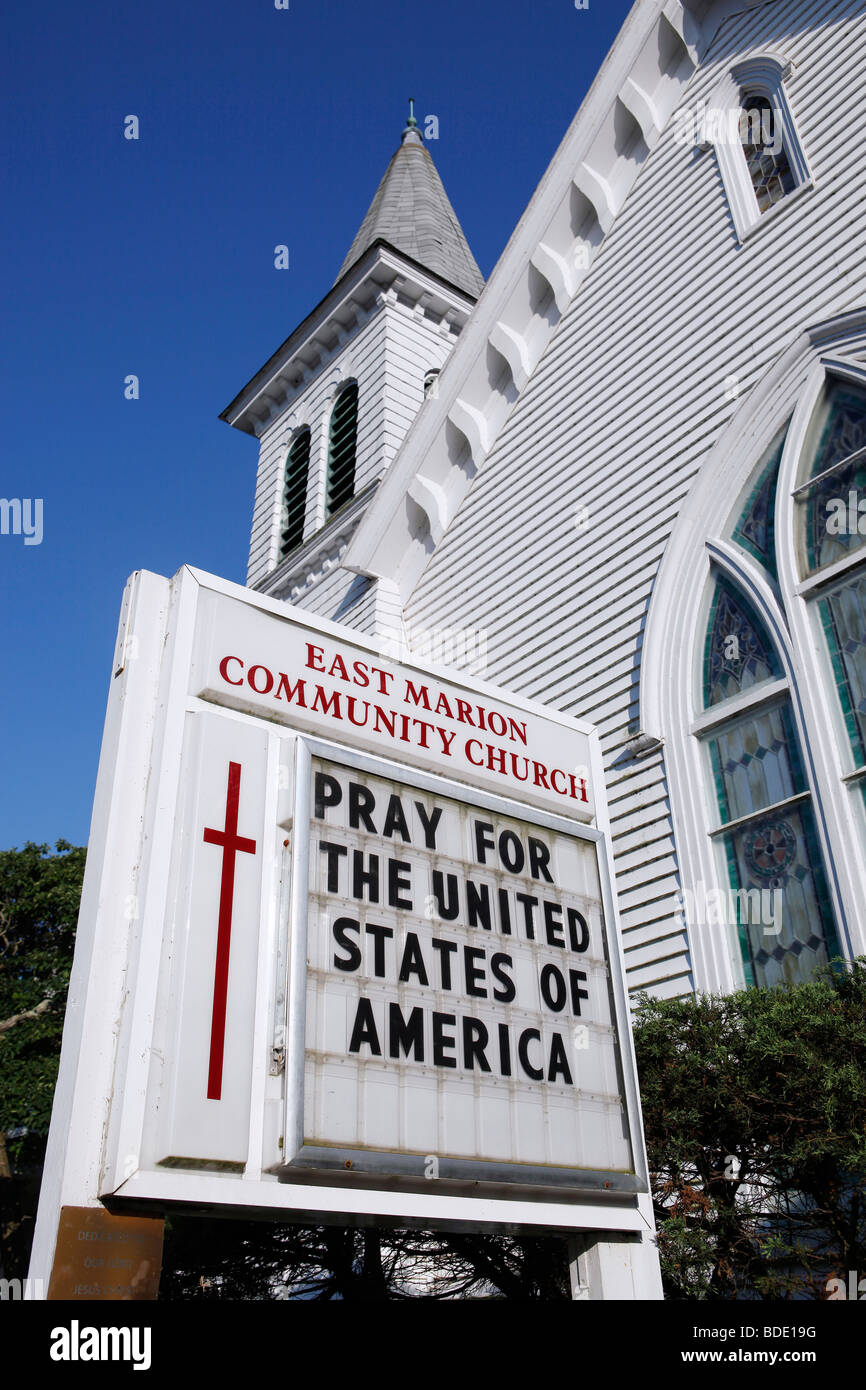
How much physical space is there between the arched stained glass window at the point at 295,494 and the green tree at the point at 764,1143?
14.4 metres

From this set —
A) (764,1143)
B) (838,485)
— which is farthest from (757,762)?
(764,1143)

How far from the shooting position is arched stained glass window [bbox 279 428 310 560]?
1905 centimetres

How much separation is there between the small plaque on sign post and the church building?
509 centimetres

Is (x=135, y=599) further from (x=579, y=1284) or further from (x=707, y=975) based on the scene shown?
(x=707, y=975)

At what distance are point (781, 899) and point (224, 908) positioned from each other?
4984mm

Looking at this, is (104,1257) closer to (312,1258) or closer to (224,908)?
(224,908)

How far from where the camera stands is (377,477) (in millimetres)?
16781

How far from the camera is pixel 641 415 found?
424 inches

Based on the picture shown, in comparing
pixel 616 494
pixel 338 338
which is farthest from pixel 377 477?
pixel 616 494

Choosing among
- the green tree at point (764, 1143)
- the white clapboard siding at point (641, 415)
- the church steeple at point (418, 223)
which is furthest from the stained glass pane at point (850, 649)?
the church steeple at point (418, 223)

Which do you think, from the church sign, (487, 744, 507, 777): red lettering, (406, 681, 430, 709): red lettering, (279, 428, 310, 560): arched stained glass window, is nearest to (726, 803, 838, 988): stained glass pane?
the church sign

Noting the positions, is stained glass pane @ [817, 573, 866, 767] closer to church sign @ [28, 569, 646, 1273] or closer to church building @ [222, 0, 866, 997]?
church building @ [222, 0, 866, 997]

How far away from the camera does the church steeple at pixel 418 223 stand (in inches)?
826

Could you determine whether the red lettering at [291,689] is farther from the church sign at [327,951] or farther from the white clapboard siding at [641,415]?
the white clapboard siding at [641,415]
